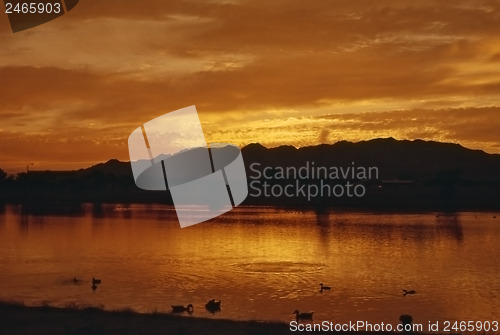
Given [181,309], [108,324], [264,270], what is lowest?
[108,324]

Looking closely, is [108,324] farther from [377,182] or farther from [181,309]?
[377,182]

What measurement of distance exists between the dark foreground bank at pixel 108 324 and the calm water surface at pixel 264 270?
1.79m

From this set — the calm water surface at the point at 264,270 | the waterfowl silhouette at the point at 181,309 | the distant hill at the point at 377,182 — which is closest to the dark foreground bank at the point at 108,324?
the waterfowl silhouette at the point at 181,309

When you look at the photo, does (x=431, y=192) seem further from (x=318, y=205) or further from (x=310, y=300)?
(x=310, y=300)

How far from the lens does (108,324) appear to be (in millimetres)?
16641

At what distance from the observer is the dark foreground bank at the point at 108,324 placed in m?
15.7

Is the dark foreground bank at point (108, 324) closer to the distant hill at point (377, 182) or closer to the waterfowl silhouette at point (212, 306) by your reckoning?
the waterfowl silhouette at point (212, 306)

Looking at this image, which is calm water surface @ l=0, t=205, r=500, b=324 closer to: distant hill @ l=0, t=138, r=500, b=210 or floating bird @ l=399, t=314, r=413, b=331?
floating bird @ l=399, t=314, r=413, b=331

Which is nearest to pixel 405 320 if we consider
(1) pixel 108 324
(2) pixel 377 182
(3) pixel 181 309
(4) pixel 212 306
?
(4) pixel 212 306

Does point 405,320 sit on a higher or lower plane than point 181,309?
lower

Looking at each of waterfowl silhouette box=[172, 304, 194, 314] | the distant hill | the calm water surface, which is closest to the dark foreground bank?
waterfowl silhouette box=[172, 304, 194, 314]

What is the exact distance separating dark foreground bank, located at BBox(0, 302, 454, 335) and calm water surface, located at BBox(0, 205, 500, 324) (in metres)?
1.79

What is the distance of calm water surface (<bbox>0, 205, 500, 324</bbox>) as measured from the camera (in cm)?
2186

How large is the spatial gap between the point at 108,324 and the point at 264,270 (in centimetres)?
1419
